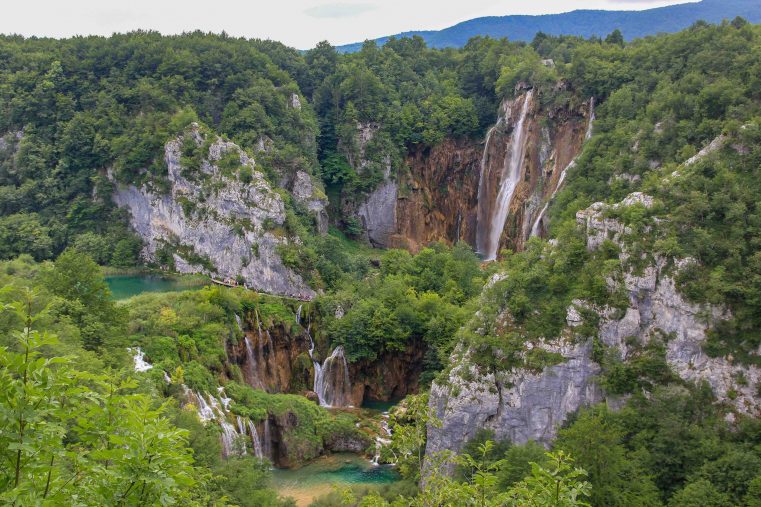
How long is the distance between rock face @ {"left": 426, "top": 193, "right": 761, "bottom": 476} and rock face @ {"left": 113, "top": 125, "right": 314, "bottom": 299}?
20339 mm

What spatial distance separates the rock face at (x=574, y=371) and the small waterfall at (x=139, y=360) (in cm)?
1134

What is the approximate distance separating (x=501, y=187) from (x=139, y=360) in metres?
34.5

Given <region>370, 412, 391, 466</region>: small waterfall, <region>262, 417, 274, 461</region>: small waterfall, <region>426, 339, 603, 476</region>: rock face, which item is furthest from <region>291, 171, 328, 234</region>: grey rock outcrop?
<region>426, 339, 603, 476</region>: rock face

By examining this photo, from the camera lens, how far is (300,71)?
6575cm

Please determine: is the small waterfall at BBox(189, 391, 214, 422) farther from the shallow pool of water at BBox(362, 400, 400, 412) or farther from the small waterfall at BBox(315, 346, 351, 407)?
the shallow pool of water at BBox(362, 400, 400, 412)

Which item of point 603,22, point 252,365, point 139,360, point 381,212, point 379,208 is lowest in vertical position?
point 252,365

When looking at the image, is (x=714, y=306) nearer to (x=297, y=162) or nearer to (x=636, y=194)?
(x=636, y=194)

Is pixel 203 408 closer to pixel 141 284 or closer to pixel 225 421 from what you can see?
pixel 225 421

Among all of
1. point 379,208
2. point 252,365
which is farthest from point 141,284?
point 379,208

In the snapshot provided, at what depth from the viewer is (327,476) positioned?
26.2 metres

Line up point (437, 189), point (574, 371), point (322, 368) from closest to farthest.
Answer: point (574, 371)
point (322, 368)
point (437, 189)

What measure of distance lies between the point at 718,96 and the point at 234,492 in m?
27.3

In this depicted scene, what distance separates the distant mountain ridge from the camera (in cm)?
11003

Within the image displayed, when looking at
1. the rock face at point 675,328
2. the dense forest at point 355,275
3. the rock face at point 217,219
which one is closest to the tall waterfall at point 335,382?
the dense forest at point 355,275
